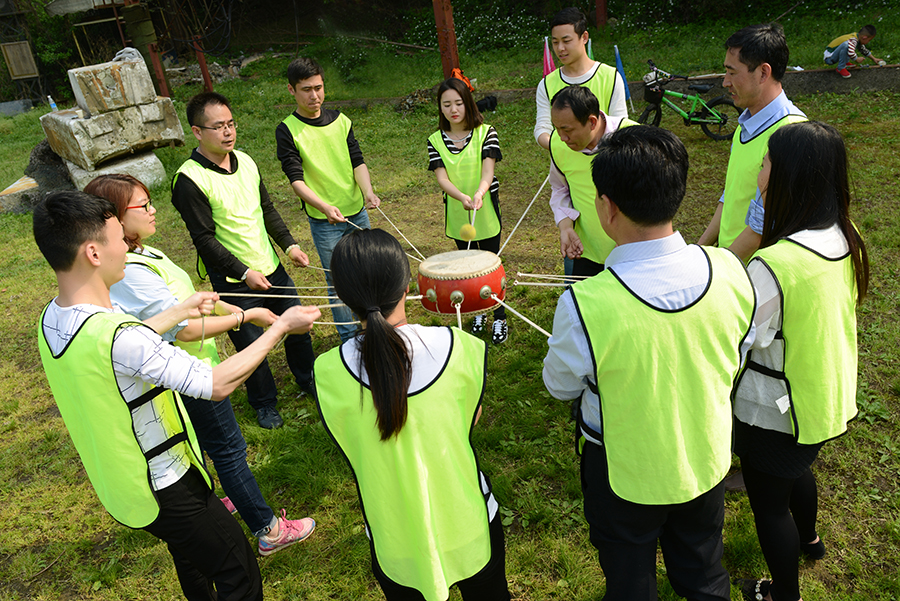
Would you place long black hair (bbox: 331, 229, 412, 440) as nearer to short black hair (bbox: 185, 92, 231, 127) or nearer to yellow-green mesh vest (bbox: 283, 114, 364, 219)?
short black hair (bbox: 185, 92, 231, 127)

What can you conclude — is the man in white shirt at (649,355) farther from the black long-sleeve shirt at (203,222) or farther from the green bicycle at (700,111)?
the green bicycle at (700,111)

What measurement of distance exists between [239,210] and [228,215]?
74 mm

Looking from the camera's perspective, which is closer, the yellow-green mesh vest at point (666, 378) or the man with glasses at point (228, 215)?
the yellow-green mesh vest at point (666, 378)

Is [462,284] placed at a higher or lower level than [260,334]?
higher

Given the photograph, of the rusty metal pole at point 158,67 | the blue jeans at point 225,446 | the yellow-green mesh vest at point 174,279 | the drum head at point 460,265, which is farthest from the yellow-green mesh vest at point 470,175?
the rusty metal pole at point 158,67

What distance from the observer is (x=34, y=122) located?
14.5 metres

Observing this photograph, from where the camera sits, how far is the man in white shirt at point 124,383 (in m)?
1.67

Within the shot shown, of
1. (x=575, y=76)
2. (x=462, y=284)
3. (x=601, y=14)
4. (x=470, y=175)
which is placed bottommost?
(x=462, y=284)

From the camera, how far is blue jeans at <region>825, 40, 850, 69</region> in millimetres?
8039

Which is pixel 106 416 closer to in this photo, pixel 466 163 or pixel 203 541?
pixel 203 541

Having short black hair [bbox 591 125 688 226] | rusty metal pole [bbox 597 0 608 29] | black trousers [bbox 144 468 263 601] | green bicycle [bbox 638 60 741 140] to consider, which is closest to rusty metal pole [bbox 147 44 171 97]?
rusty metal pole [bbox 597 0 608 29]

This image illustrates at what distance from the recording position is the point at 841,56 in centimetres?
816

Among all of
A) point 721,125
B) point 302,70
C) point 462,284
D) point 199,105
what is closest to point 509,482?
point 462,284

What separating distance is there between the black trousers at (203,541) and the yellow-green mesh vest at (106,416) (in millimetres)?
65
